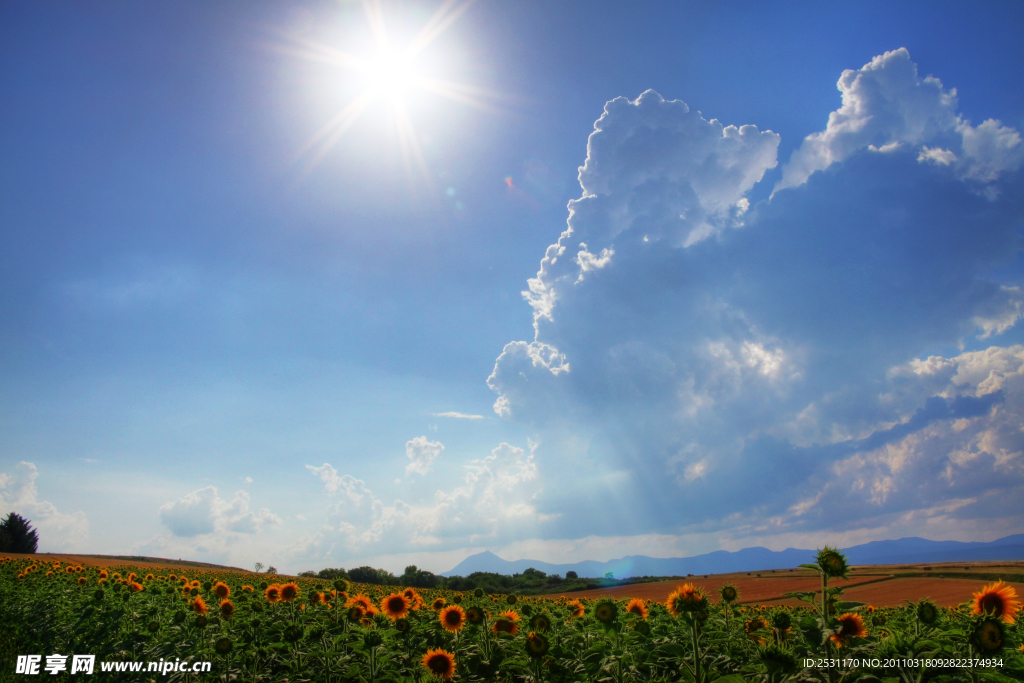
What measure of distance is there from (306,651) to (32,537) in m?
82.8

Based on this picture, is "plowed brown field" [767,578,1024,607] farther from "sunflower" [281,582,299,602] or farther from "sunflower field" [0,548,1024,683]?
"sunflower" [281,582,299,602]

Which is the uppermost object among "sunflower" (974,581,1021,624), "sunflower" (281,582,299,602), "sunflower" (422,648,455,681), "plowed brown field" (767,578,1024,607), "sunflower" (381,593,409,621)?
"sunflower" (974,581,1021,624)

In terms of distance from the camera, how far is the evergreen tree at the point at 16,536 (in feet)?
189

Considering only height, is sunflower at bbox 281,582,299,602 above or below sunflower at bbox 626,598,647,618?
below

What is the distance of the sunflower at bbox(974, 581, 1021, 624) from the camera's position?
14.3 feet

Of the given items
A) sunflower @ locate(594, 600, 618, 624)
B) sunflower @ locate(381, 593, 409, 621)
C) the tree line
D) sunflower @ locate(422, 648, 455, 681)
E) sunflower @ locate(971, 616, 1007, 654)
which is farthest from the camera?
the tree line

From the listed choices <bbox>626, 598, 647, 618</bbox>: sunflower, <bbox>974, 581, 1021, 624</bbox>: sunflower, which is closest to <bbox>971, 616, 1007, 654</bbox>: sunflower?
<bbox>974, 581, 1021, 624</bbox>: sunflower

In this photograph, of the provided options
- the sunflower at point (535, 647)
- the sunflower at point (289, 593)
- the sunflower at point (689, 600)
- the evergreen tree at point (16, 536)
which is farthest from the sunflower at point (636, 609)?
the evergreen tree at point (16, 536)

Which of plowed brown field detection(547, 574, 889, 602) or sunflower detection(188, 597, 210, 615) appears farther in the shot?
sunflower detection(188, 597, 210, 615)

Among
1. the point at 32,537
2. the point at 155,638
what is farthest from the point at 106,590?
the point at 32,537

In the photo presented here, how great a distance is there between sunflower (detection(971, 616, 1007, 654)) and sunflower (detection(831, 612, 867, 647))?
750 millimetres

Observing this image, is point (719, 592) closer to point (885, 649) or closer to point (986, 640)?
point (885, 649)

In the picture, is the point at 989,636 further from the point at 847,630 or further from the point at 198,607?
the point at 198,607

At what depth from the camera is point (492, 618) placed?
24.9ft
